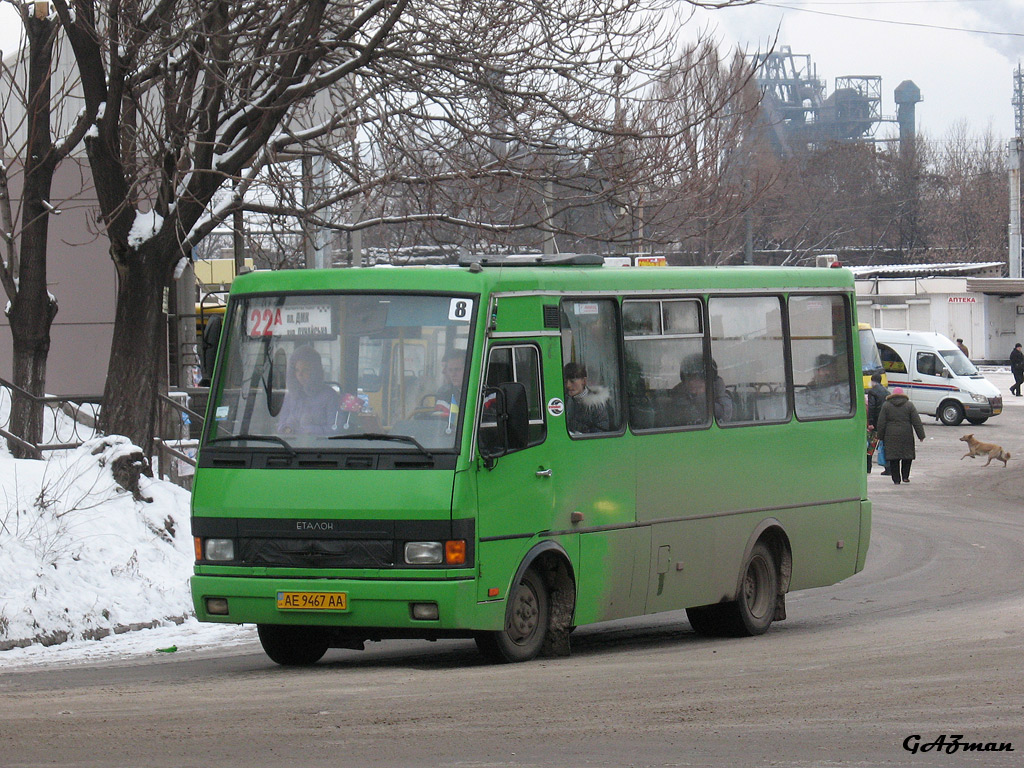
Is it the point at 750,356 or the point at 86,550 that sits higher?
the point at 750,356

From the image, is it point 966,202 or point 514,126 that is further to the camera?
point 966,202

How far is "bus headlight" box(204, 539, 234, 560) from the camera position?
929 centimetres

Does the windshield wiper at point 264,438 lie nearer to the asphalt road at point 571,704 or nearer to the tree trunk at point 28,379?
the asphalt road at point 571,704

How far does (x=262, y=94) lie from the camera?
15.2 metres

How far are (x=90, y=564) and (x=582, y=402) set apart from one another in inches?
194

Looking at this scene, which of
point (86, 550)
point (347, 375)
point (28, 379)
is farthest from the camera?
point (28, 379)

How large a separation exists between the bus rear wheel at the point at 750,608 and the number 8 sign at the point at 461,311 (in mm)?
3720

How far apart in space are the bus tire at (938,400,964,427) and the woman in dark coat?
40.8ft

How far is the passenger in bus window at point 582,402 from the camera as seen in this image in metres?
9.91

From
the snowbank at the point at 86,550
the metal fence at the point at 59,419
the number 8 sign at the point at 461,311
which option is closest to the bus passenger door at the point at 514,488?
the number 8 sign at the point at 461,311

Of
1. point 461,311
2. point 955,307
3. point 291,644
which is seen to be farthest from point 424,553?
point 955,307

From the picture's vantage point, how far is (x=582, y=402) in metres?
10.0

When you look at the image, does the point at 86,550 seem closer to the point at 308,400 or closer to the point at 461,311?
the point at 308,400

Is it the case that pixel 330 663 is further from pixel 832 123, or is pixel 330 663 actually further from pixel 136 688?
pixel 832 123
